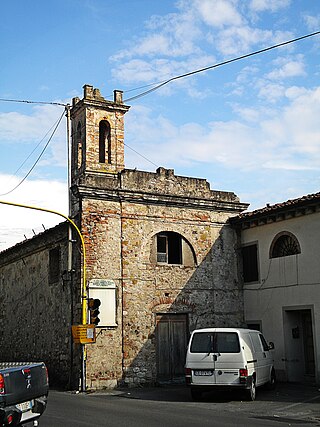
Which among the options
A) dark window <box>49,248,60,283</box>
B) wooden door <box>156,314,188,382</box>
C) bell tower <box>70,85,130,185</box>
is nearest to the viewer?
wooden door <box>156,314,188,382</box>

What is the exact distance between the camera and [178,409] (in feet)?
44.2

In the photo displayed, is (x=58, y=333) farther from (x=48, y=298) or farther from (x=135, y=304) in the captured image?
(x=135, y=304)

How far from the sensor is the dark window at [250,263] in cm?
2091

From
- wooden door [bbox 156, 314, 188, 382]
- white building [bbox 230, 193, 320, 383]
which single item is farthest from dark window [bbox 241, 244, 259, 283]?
wooden door [bbox 156, 314, 188, 382]

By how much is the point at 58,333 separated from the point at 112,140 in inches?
319

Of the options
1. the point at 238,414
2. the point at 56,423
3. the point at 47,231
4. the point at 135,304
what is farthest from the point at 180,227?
the point at 56,423

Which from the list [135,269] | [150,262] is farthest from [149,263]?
[135,269]

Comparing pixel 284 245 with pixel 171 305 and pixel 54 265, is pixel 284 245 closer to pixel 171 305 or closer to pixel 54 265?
pixel 171 305

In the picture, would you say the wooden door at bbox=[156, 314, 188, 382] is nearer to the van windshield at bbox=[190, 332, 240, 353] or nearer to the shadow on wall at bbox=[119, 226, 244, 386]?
the shadow on wall at bbox=[119, 226, 244, 386]

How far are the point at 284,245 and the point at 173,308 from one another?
175 inches

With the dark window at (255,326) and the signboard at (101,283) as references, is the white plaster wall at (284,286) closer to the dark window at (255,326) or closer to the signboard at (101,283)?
the dark window at (255,326)

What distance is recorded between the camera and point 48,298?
21062mm

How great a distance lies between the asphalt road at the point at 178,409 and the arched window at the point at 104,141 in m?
9.65

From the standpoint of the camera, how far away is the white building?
60.2 ft
